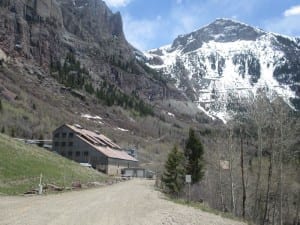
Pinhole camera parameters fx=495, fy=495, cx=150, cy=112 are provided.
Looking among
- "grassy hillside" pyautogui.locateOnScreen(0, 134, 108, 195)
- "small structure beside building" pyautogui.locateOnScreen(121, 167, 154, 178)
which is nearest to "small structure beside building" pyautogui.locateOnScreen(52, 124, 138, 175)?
"small structure beside building" pyautogui.locateOnScreen(121, 167, 154, 178)

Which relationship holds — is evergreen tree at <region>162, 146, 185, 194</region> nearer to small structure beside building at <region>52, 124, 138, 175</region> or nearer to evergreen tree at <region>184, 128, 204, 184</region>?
evergreen tree at <region>184, 128, 204, 184</region>

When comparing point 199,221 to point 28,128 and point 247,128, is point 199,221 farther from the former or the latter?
point 28,128

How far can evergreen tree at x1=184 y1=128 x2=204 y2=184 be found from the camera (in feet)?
230

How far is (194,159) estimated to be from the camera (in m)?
71.3

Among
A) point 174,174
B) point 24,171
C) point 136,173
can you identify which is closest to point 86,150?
point 136,173

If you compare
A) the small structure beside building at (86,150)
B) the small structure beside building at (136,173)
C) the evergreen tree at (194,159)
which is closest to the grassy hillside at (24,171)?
the evergreen tree at (194,159)

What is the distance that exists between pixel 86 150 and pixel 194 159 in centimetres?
5765

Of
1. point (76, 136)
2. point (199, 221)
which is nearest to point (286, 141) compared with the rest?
point (199, 221)

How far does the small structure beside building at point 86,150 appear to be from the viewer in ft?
393

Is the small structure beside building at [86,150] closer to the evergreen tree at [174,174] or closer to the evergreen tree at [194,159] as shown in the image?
the evergreen tree at [194,159]

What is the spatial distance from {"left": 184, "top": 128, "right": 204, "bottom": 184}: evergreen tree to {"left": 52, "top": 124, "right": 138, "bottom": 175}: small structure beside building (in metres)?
47.7

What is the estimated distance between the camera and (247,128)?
48938 mm

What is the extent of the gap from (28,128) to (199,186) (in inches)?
4702

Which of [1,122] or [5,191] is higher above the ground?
[1,122]
